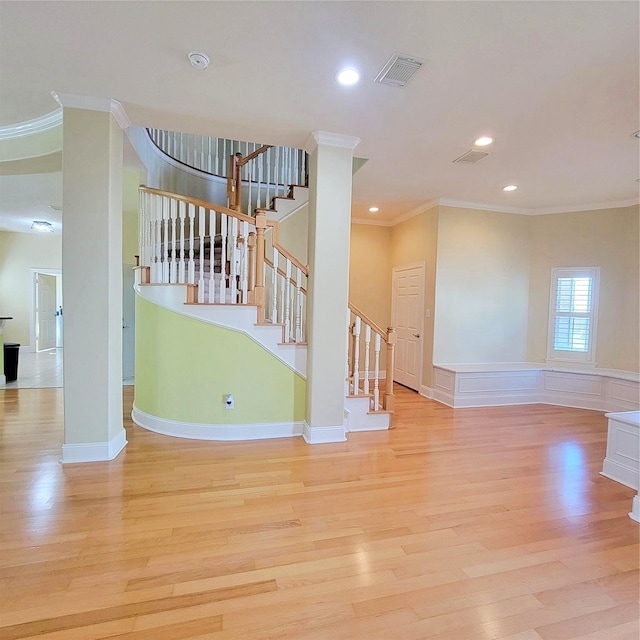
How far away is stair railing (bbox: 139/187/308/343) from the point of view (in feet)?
10.9

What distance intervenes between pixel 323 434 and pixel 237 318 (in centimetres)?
141

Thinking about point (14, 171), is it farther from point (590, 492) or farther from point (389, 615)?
point (590, 492)

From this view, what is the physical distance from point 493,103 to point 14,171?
183 inches

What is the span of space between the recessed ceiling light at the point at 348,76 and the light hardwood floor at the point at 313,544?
115 inches

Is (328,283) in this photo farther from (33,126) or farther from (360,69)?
(33,126)

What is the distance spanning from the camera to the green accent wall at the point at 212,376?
332 cm

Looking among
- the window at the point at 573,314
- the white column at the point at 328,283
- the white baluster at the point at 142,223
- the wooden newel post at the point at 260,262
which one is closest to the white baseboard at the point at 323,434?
the white column at the point at 328,283

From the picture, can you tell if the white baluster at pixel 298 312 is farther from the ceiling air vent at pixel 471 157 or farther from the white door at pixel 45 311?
the white door at pixel 45 311

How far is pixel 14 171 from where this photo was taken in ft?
11.8

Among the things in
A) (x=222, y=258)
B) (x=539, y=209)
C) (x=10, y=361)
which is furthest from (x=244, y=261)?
(x=10, y=361)

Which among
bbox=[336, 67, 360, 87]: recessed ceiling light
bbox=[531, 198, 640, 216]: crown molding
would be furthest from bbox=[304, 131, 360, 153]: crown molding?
bbox=[531, 198, 640, 216]: crown molding

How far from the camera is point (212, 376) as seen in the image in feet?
10.9

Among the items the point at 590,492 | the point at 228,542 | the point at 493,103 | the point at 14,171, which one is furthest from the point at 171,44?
the point at 590,492

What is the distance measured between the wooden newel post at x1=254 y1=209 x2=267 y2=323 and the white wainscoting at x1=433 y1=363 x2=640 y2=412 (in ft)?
9.58
